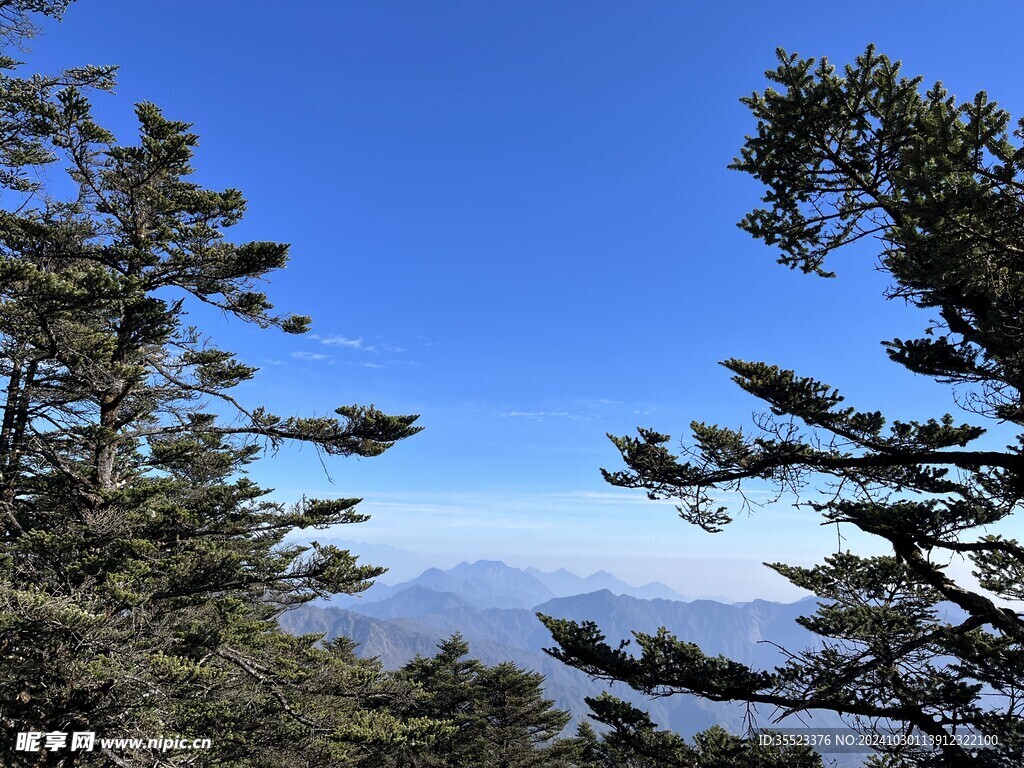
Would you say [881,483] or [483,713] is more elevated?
[881,483]

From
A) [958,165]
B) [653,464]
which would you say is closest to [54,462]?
[653,464]

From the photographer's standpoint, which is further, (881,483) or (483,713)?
(483,713)

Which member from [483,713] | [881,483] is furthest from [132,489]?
[483,713]

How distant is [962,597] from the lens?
22.4 feet

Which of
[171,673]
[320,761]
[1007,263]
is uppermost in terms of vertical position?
[1007,263]

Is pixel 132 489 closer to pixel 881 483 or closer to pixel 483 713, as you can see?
pixel 881 483

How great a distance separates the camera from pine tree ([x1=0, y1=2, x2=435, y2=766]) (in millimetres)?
8281

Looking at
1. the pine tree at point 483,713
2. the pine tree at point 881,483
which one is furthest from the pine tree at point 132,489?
the pine tree at point 483,713

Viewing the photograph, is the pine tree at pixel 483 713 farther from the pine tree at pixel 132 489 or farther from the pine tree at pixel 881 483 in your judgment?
the pine tree at pixel 881 483

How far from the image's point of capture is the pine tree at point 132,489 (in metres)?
8.28

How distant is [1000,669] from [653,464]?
221 inches

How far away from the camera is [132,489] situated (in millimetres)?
9438

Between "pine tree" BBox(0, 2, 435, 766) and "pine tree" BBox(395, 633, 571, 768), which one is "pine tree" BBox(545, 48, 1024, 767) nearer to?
"pine tree" BBox(0, 2, 435, 766)

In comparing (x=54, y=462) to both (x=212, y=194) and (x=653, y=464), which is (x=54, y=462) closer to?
(x=212, y=194)
